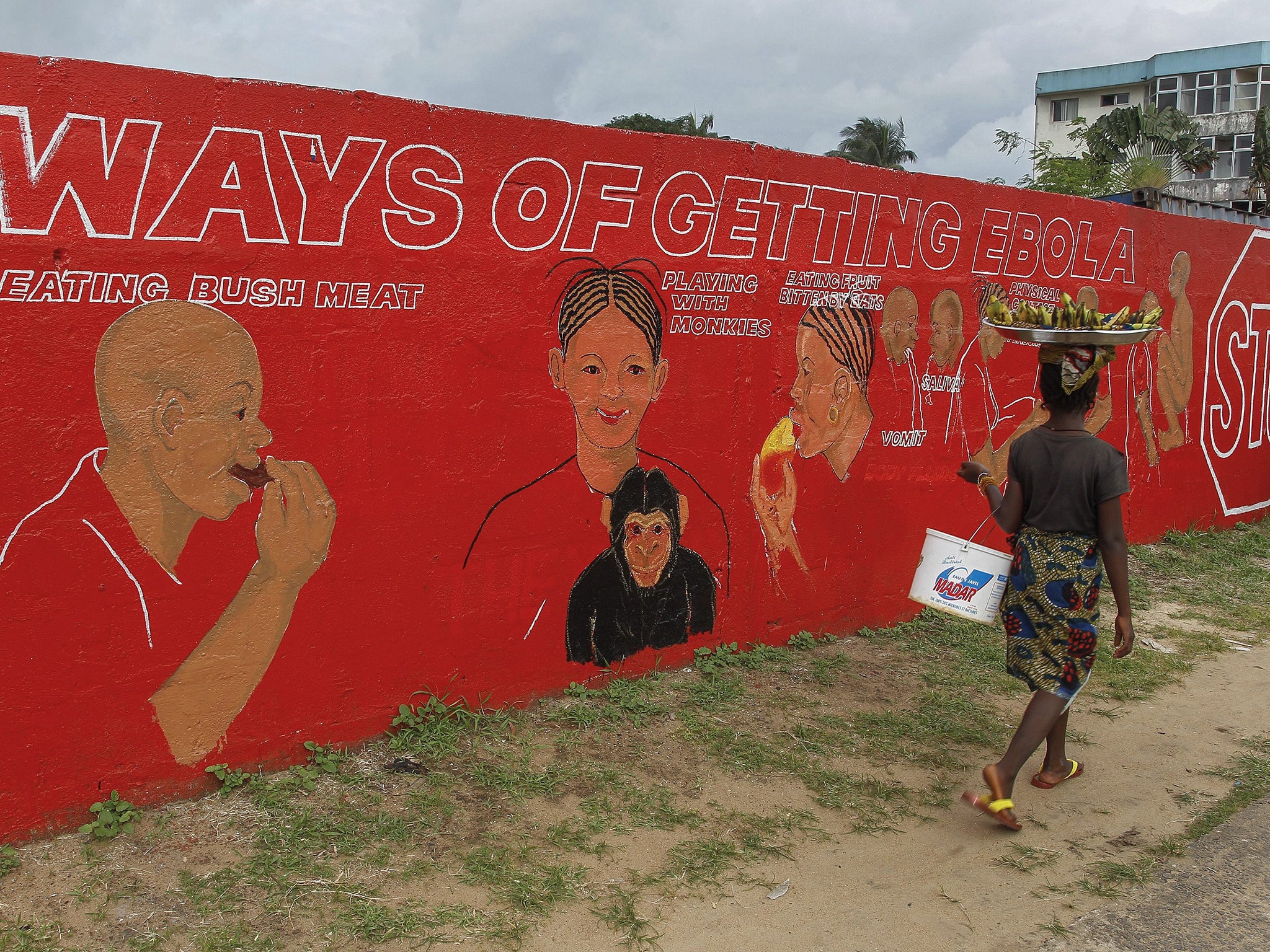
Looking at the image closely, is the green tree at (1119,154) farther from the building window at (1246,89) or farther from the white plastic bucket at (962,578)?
the white plastic bucket at (962,578)

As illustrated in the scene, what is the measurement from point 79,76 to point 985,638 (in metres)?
5.05

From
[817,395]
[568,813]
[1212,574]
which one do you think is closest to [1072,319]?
[817,395]

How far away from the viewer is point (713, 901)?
3.22 metres

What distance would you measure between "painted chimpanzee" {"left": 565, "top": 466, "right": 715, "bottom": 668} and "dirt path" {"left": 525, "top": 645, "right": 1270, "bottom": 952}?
929 mm

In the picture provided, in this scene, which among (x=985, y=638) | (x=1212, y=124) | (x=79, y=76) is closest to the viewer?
(x=79, y=76)

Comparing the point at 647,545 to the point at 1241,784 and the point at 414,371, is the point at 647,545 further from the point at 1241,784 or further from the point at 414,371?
the point at 1241,784

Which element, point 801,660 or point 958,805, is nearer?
point 958,805

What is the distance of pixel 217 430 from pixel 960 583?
2789 mm

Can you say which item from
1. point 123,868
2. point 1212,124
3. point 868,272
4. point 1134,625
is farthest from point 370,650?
point 1212,124

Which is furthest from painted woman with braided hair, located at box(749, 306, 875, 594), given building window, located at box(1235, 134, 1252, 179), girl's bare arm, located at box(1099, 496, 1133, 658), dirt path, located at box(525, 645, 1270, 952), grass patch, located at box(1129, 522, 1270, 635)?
building window, located at box(1235, 134, 1252, 179)

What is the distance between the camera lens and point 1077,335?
355cm

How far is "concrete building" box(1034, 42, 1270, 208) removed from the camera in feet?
153

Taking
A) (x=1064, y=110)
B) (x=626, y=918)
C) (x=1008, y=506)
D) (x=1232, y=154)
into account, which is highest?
(x=1064, y=110)

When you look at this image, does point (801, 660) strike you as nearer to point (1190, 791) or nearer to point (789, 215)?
point (1190, 791)
